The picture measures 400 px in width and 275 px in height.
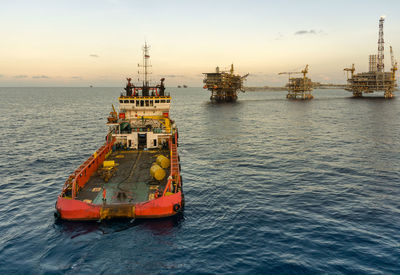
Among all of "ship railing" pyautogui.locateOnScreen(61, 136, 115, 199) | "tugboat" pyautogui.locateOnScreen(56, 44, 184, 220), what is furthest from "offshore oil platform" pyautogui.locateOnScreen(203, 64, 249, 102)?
"ship railing" pyautogui.locateOnScreen(61, 136, 115, 199)

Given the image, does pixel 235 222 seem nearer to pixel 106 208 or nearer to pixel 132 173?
pixel 106 208

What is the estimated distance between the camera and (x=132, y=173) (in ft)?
93.0

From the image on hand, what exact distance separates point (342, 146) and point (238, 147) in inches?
764

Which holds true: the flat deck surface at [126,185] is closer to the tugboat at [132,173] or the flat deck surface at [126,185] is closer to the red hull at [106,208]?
the tugboat at [132,173]

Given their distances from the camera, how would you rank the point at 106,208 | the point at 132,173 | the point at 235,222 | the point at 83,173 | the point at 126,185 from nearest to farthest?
1. the point at 106,208
2. the point at 235,222
3. the point at 126,185
4. the point at 83,173
5. the point at 132,173

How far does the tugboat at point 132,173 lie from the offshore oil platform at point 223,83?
127 meters

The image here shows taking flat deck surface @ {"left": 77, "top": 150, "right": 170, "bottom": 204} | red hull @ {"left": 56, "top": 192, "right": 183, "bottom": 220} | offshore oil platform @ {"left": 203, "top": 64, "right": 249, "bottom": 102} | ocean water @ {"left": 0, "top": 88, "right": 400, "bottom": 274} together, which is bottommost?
ocean water @ {"left": 0, "top": 88, "right": 400, "bottom": 274}

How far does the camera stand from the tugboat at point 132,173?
20.8m

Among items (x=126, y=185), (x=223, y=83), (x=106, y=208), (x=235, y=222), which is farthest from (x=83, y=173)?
(x=223, y=83)

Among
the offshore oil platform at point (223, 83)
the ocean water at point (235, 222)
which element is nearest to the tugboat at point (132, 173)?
the ocean water at point (235, 222)

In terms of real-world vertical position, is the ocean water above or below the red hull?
below

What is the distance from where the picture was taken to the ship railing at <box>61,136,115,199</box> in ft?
75.8

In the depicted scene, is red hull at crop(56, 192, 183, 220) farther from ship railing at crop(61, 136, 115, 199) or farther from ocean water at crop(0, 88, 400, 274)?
ship railing at crop(61, 136, 115, 199)

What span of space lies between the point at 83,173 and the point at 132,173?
15.6ft
